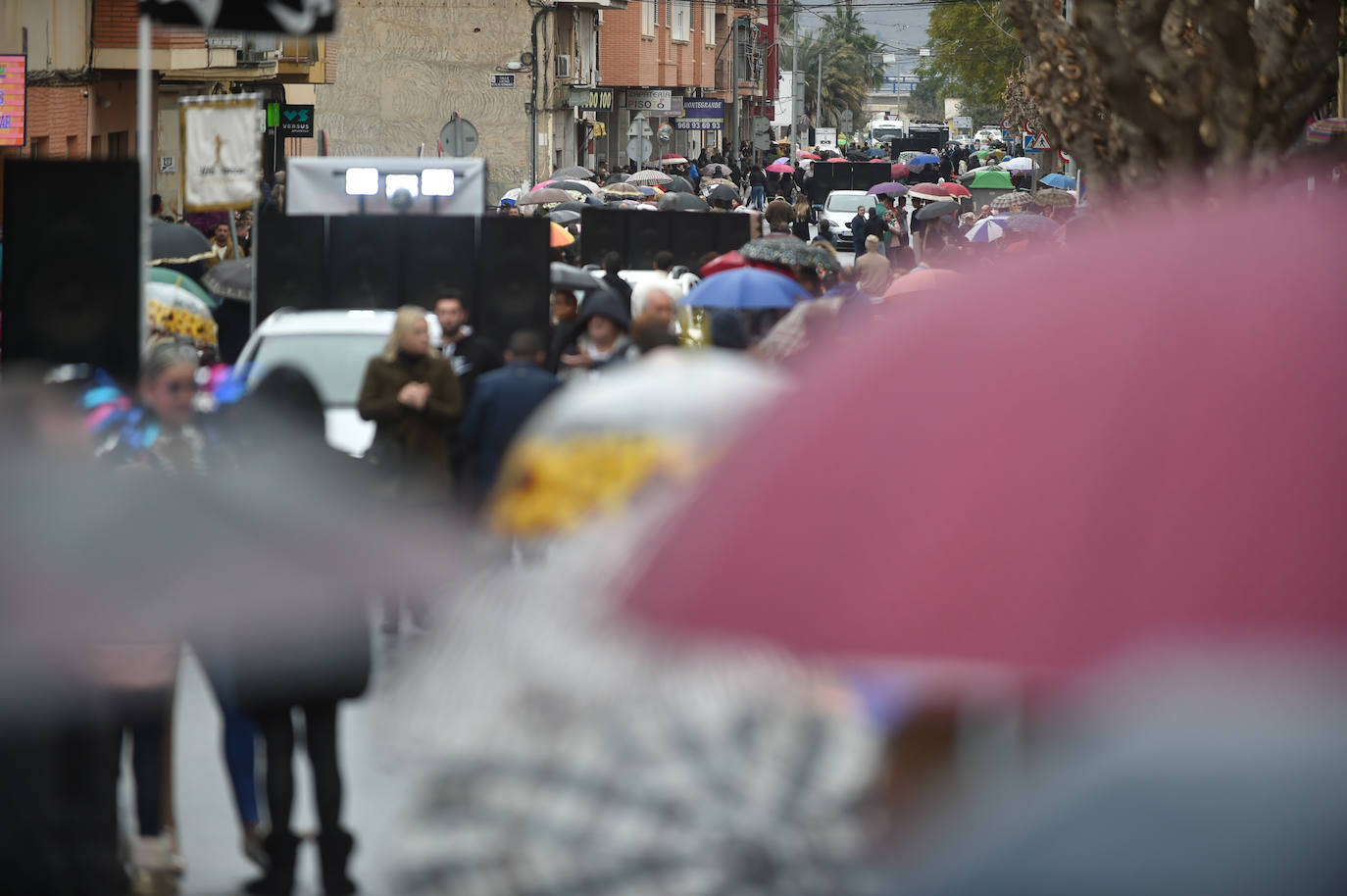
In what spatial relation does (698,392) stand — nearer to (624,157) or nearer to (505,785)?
(505,785)

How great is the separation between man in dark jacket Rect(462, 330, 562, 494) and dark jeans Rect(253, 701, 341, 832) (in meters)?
3.70

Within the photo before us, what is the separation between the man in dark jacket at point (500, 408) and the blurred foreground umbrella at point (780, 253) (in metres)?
4.37

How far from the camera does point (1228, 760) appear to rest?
3.79 feet

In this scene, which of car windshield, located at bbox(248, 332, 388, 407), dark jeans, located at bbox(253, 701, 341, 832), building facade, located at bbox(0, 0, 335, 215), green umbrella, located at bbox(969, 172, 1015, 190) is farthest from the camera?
green umbrella, located at bbox(969, 172, 1015, 190)

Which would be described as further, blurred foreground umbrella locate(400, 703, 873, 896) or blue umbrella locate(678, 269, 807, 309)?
blue umbrella locate(678, 269, 807, 309)

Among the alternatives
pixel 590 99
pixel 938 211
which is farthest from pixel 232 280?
pixel 590 99

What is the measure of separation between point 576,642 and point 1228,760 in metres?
0.61

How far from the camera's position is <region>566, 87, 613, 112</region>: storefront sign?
6050 centimetres

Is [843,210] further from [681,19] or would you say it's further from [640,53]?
[681,19]

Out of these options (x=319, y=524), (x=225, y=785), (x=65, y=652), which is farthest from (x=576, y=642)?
(x=225, y=785)

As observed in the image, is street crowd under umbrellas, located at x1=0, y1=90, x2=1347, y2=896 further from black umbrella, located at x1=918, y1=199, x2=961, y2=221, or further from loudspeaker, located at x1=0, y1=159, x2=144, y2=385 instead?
black umbrella, located at x1=918, y1=199, x2=961, y2=221

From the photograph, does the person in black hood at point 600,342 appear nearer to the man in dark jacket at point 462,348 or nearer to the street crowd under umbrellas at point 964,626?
the man in dark jacket at point 462,348

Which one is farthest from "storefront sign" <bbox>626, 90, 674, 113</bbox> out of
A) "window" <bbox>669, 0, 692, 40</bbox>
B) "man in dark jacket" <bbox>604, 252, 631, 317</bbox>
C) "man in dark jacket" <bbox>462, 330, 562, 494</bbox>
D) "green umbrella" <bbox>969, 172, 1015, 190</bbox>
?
"man in dark jacket" <bbox>462, 330, 562, 494</bbox>

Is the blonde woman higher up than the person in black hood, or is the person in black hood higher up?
the person in black hood
